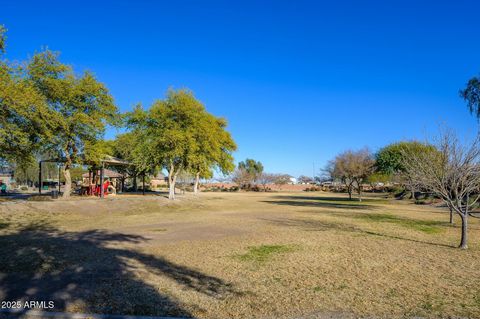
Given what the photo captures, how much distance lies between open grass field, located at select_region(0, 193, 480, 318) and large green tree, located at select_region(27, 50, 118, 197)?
11.9 meters

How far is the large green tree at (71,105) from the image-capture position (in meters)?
24.1

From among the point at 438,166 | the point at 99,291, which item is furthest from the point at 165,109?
the point at 99,291

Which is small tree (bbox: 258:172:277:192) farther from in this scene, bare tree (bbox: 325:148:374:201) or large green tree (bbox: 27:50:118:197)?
large green tree (bbox: 27:50:118:197)

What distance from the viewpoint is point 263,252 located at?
33.9 feet

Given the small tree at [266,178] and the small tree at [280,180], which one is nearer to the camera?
the small tree at [266,178]

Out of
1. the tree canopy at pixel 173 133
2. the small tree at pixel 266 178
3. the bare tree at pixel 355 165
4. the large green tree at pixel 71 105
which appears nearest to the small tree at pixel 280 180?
the small tree at pixel 266 178

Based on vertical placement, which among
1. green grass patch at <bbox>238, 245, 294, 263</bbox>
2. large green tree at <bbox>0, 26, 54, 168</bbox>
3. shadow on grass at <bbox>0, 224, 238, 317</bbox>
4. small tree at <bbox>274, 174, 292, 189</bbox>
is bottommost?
green grass patch at <bbox>238, 245, 294, 263</bbox>

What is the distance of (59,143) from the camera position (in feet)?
83.4

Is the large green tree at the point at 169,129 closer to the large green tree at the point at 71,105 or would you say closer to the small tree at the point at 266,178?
the large green tree at the point at 71,105

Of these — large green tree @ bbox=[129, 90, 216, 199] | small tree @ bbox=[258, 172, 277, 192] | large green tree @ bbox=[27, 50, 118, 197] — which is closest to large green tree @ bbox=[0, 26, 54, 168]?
large green tree @ bbox=[27, 50, 118, 197]

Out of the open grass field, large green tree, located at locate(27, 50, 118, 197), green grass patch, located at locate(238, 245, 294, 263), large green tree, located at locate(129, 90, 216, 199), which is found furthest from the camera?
large green tree, located at locate(129, 90, 216, 199)

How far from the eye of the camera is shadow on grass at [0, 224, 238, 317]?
231 inches

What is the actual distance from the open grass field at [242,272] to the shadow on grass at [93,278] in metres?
0.02

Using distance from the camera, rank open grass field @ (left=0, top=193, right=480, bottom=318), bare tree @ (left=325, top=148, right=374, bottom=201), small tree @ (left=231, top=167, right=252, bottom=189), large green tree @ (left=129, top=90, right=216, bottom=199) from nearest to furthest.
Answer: open grass field @ (left=0, top=193, right=480, bottom=318), large green tree @ (left=129, top=90, right=216, bottom=199), bare tree @ (left=325, top=148, right=374, bottom=201), small tree @ (left=231, top=167, right=252, bottom=189)
